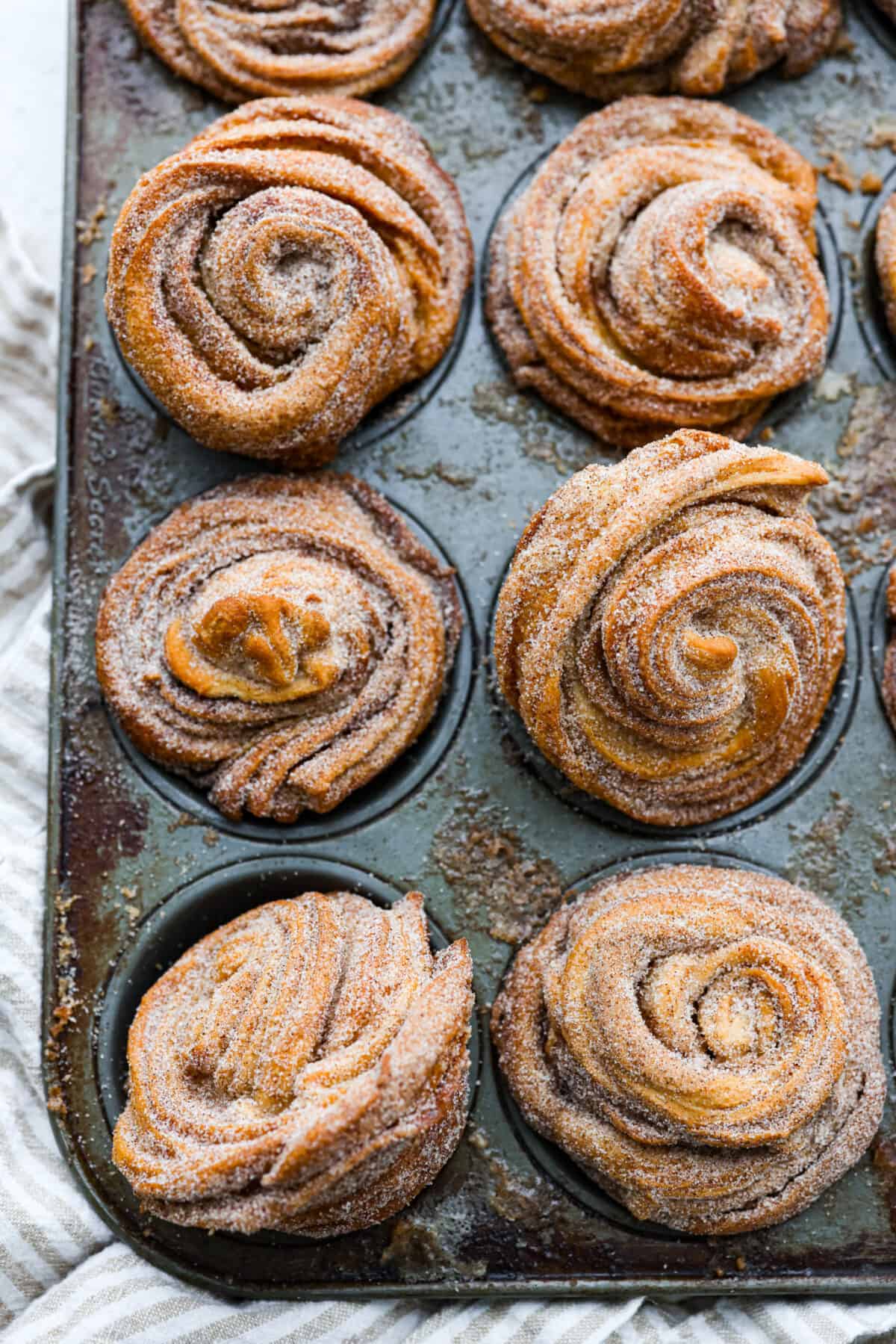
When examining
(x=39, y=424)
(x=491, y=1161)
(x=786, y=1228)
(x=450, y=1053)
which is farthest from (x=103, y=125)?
(x=786, y=1228)

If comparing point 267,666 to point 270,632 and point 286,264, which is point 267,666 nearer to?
point 270,632

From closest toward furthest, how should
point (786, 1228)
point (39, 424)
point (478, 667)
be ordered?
point (786, 1228) → point (478, 667) → point (39, 424)

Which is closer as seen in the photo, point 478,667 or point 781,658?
point 781,658

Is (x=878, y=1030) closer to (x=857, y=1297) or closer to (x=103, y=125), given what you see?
(x=857, y=1297)

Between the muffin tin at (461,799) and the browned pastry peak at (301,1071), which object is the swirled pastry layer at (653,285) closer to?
the muffin tin at (461,799)

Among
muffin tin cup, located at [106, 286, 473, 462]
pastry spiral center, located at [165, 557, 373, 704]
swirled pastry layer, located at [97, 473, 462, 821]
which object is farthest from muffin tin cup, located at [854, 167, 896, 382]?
pastry spiral center, located at [165, 557, 373, 704]

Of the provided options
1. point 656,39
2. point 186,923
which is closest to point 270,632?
point 186,923

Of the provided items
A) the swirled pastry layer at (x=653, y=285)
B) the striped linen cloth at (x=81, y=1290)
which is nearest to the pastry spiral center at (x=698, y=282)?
the swirled pastry layer at (x=653, y=285)

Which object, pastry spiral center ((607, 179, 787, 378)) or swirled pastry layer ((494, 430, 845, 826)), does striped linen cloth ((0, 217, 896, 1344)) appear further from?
pastry spiral center ((607, 179, 787, 378))
